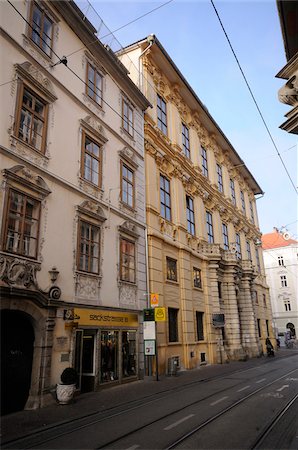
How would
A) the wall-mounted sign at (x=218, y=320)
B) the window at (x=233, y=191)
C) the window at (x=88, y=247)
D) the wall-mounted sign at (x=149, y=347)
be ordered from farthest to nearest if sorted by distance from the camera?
the window at (x=233, y=191) < the wall-mounted sign at (x=218, y=320) < the wall-mounted sign at (x=149, y=347) < the window at (x=88, y=247)

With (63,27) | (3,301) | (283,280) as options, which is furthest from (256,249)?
(3,301)

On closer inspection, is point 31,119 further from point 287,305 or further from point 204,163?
point 287,305

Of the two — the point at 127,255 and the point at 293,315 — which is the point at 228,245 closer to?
the point at 127,255

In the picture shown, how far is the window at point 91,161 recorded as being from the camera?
14546mm

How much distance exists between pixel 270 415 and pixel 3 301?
24.0ft

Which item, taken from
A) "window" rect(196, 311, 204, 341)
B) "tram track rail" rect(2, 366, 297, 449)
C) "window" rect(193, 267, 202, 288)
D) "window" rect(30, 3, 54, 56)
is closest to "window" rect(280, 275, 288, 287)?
"window" rect(193, 267, 202, 288)

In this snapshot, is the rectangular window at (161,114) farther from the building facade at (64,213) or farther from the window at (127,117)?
the building facade at (64,213)

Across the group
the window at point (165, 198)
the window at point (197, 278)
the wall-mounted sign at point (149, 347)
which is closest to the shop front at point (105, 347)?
the wall-mounted sign at point (149, 347)

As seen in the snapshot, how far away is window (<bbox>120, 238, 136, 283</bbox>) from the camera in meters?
15.8

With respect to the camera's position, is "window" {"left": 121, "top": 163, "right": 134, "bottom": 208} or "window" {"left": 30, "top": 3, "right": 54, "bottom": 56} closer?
"window" {"left": 30, "top": 3, "right": 54, "bottom": 56}

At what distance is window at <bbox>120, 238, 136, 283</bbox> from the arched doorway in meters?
5.55

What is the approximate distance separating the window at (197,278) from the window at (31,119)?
14238 millimetres

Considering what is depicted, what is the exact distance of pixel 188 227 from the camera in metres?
23.8

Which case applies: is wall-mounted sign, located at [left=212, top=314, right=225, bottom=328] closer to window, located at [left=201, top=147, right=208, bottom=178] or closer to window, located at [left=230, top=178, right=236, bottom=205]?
window, located at [left=201, top=147, right=208, bottom=178]
